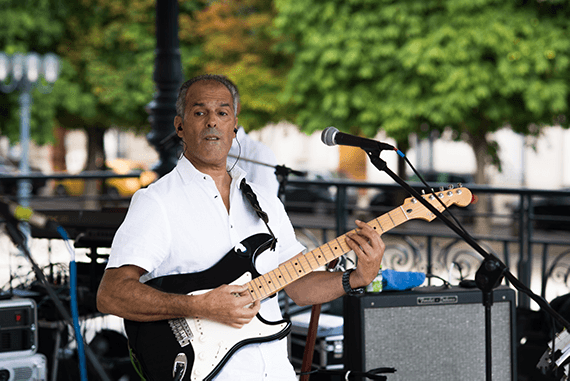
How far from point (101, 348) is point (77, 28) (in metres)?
14.7

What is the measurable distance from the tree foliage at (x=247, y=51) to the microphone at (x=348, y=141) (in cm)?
1190

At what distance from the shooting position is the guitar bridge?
2285mm

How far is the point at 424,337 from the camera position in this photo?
9.55ft

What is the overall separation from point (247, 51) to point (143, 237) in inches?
510

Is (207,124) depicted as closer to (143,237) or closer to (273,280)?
(143,237)

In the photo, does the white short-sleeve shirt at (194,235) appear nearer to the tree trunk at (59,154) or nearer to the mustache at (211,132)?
the mustache at (211,132)

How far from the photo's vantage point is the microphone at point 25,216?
1.66 m

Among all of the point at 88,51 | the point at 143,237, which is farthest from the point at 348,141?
the point at 88,51

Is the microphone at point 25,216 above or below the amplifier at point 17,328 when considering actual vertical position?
above

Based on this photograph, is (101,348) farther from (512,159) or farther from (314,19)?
(512,159)

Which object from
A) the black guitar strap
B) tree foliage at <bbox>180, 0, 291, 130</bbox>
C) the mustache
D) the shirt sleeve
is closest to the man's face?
the mustache

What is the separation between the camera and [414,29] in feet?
36.4

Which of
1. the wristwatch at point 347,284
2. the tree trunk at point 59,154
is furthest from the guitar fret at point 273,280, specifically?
the tree trunk at point 59,154

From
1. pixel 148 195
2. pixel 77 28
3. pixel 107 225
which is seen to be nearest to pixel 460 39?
pixel 107 225
